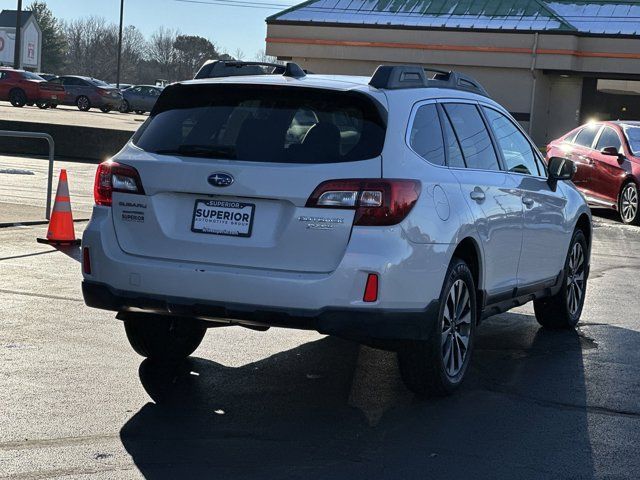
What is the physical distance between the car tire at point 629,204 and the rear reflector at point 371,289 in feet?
44.6

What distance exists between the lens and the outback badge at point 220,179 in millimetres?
6078

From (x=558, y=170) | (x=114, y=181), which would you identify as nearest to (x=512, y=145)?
(x=558, y=170)

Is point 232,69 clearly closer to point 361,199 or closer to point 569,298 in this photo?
point 361,199

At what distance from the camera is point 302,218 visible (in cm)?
595

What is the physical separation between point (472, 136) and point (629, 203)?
40.3ft

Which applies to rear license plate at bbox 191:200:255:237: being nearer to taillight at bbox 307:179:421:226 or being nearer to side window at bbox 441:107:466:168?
taillight at bbox 307:179:421:226

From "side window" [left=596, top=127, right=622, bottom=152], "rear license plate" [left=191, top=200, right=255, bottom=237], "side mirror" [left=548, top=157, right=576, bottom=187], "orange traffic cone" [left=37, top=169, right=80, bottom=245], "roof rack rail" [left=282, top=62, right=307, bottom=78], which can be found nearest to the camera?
"rear license plate" [left=191, top=200, right=255, bottom=237]

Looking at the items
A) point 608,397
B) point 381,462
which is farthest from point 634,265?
point 381,462

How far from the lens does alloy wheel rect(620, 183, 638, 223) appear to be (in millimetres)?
18859

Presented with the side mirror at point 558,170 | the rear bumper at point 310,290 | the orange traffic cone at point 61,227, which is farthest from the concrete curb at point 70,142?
the rear bumper at point 310,290

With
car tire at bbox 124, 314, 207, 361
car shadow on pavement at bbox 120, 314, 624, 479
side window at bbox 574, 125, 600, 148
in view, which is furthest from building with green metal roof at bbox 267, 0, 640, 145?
car tire at bbox 124, 314, 207, 361

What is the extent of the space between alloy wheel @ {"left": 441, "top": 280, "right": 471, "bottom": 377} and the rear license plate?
4.14 ft

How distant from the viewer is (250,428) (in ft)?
19.3

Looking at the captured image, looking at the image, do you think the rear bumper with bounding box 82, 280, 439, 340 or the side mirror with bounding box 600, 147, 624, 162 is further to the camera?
the side mirror with bounding box 600, 147, 624, 162
